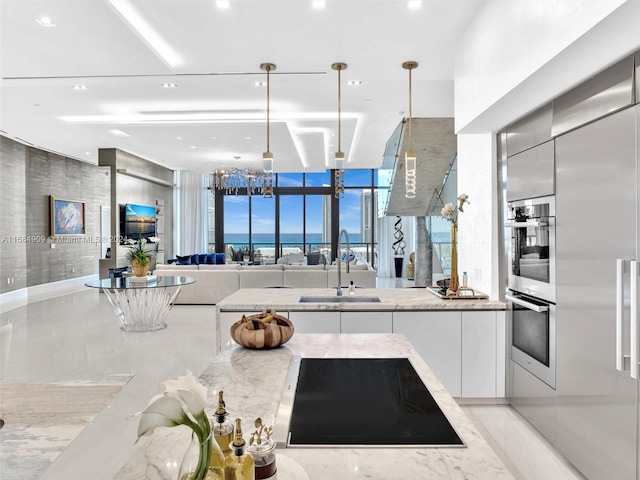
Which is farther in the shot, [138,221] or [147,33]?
[138,221]

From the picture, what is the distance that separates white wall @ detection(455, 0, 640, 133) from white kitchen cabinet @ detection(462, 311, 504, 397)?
1419mm

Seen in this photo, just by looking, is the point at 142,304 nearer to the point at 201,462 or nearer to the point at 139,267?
the point at 139,267

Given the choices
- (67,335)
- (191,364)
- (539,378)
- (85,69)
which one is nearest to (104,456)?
(191,364)

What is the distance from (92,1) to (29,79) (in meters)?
1.86

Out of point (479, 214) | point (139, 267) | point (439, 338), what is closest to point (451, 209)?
point (479, 214)

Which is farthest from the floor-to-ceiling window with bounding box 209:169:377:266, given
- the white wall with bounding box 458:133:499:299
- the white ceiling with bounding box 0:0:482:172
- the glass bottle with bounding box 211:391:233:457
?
the glass bottle with bounding box 211:391:233:457

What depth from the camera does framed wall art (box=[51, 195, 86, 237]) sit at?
8.62m

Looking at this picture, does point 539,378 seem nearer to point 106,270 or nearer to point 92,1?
point 92,1

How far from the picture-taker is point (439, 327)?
304 cm

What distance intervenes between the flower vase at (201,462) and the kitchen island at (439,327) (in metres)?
2.37

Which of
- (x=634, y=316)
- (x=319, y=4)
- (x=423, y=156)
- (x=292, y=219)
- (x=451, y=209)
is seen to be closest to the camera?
(x=634, y=316)

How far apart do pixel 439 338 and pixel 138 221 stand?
8.38 metres

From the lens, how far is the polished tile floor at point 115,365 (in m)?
2.28

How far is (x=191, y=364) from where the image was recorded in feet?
13.3
